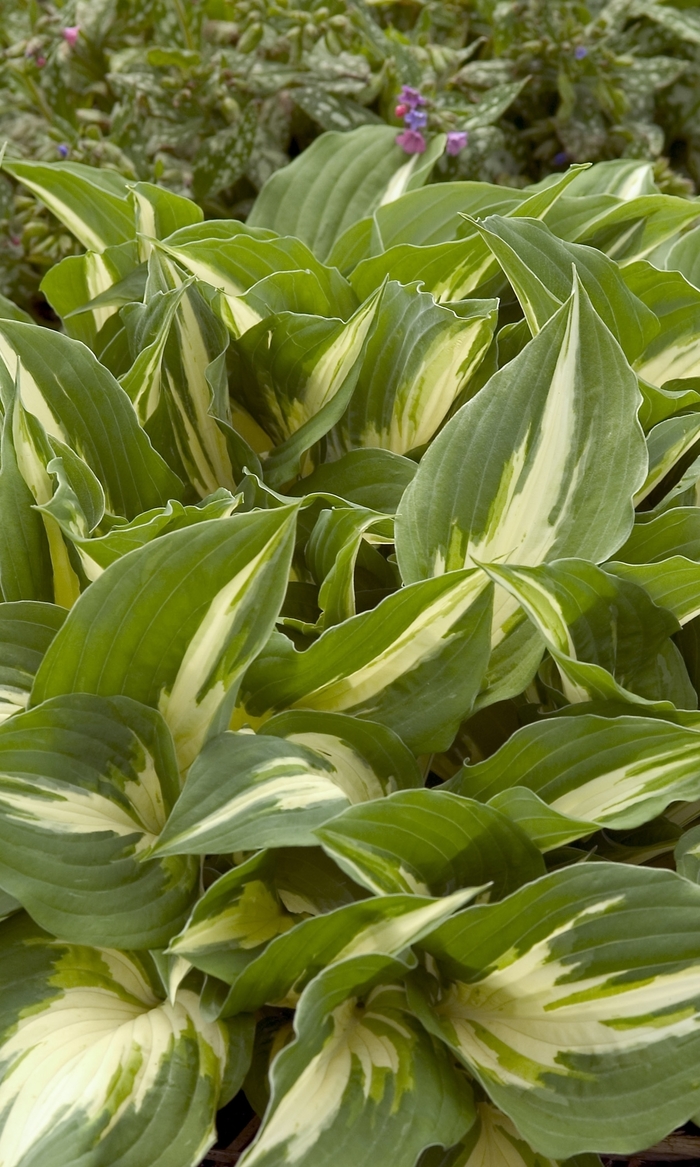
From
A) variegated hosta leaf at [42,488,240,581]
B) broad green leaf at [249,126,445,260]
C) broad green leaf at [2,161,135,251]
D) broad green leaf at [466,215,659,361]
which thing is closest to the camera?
variegated hosta leaf at [42,488,240,581]

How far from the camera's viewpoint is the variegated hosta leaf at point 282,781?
473mm

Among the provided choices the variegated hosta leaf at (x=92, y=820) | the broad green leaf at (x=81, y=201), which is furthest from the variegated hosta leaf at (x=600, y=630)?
the broad green leaf at (x=81, y=201)

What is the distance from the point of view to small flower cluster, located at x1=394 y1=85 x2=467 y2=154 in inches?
45.4

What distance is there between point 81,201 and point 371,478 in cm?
45

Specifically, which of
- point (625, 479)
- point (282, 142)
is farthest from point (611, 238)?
point (282, 142)

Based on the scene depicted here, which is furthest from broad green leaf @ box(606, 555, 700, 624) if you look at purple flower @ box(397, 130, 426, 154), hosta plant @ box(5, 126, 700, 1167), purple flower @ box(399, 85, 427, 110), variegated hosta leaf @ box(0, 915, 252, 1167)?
purple flower @ box(399, 85, 427, 110)

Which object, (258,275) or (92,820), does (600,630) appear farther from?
(258,275)

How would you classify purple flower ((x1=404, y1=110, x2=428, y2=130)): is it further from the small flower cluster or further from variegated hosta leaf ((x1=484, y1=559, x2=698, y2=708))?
variegated hosta leaf ((x1=484, y1=559, x2=698, y2=708))

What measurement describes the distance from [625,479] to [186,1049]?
0.39 meters

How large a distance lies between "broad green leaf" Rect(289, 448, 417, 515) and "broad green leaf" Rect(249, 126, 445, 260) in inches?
16.4

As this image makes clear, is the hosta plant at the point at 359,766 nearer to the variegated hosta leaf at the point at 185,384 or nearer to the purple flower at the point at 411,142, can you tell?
the variegated hosta leaf at the point at 185,384

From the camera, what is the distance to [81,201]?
947mm

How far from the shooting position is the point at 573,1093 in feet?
1.58

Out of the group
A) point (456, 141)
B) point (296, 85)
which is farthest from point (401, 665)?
point (296, 85)
